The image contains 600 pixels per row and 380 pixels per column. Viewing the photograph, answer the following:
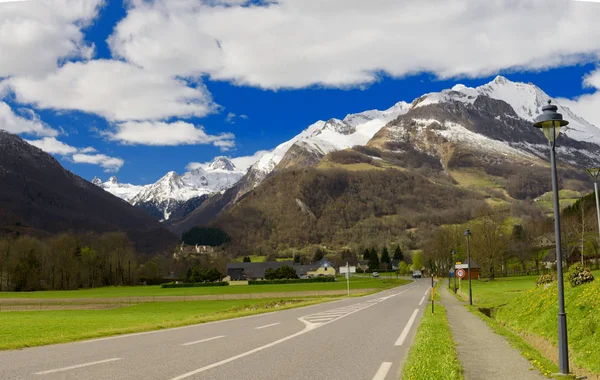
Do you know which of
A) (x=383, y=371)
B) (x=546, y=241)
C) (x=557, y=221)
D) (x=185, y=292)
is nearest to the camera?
(x=383, y=371)

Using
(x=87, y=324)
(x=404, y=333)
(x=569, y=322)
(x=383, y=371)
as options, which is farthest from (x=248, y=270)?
(x=383, y=371)

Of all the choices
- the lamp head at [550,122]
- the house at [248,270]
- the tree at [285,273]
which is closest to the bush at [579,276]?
the lamp head at [550,122]

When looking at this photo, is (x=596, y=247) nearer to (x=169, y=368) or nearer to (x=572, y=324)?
(x=572, y=324)

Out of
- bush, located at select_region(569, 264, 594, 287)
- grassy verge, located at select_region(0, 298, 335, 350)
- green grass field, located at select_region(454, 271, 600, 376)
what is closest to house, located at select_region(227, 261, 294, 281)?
grassy verge, located at select_region(0, 298, 335, 350)

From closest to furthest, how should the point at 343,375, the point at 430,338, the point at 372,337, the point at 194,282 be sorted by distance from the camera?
the point at 343,375 → the point at 430,338 → the point at 372,337 → the point at 194,282

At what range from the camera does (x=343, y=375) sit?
36.4 ft

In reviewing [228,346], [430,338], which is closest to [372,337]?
[430,338]

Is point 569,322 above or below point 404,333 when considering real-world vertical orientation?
above

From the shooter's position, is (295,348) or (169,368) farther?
(295,348)

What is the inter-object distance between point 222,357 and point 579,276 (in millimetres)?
16286

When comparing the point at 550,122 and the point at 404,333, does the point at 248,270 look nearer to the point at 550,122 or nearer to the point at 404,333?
the point at 404,333

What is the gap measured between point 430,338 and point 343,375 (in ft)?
22.6

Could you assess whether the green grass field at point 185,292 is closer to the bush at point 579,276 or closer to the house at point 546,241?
the house at point 546,241

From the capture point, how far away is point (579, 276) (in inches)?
869
